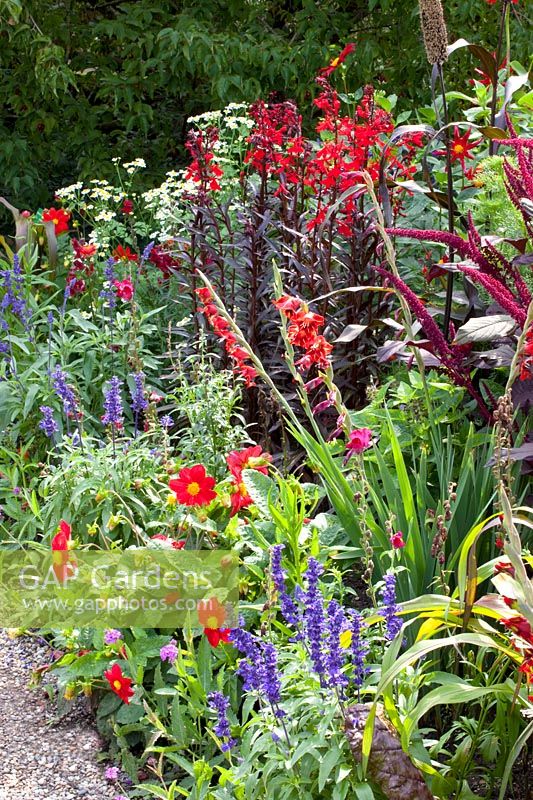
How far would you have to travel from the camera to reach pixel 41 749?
245cm

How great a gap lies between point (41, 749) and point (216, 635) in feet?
1.88

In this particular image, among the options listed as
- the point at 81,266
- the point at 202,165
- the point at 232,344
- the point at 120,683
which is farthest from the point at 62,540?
the point at 81,266

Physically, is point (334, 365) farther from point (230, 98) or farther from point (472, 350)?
point (230, 98)

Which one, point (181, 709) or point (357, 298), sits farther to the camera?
point (357, 298)

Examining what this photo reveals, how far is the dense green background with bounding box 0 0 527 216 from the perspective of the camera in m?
5.82

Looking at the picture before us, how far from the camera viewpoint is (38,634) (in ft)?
8.89

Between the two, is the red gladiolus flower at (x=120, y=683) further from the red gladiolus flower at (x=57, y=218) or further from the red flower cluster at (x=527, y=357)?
the red gladiolus flower at (x=57, y=218)

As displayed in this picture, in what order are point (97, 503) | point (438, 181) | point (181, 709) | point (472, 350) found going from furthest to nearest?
1. point (438, 181)
2. point (97, 503)
3. point (472, 350)
4. point (181, 709)

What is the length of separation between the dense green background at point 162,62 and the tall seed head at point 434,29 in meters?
3.20

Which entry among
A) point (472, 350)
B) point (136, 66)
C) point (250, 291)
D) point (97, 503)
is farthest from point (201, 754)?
point (136, 66)

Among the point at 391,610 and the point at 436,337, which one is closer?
the point at 391,610

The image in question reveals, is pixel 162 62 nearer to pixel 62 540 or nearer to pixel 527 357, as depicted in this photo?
pixel 62 540

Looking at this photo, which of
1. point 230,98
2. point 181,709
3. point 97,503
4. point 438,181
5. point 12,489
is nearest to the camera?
point 181,709

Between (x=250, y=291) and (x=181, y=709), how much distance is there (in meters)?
1.75
